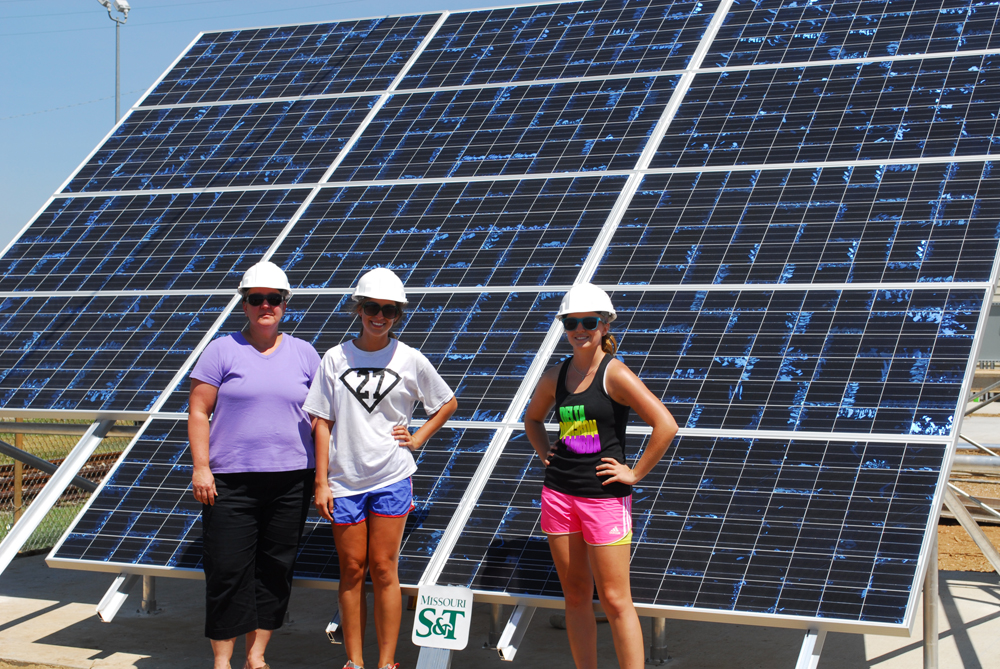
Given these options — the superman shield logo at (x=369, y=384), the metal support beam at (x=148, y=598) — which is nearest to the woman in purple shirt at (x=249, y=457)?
the superman shield logo at (x=369, y=384)

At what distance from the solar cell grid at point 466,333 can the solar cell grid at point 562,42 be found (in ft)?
11.5

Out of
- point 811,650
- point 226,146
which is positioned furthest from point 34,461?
point 811,650

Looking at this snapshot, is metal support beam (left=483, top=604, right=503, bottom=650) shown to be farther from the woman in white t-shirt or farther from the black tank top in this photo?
the black tank top

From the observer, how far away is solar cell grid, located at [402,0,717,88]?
1038 centimetres

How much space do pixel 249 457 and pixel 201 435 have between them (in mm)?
312

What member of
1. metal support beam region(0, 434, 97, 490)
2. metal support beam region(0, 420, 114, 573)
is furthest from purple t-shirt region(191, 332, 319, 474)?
metal support beam region(0, 434, 97, 490)

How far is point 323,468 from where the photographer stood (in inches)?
241

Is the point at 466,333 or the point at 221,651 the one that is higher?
the point at 466,333

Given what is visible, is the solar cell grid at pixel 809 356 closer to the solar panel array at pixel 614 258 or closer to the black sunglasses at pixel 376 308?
the solar panel array at pixel 614 258

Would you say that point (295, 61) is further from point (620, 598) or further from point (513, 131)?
Answer: point (620, 598)

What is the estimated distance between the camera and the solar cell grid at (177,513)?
6.63 meters

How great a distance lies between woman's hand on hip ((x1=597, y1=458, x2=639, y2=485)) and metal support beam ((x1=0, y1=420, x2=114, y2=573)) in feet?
14.1

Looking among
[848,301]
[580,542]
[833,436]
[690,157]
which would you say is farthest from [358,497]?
[690,157]

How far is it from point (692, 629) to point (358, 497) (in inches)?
150
